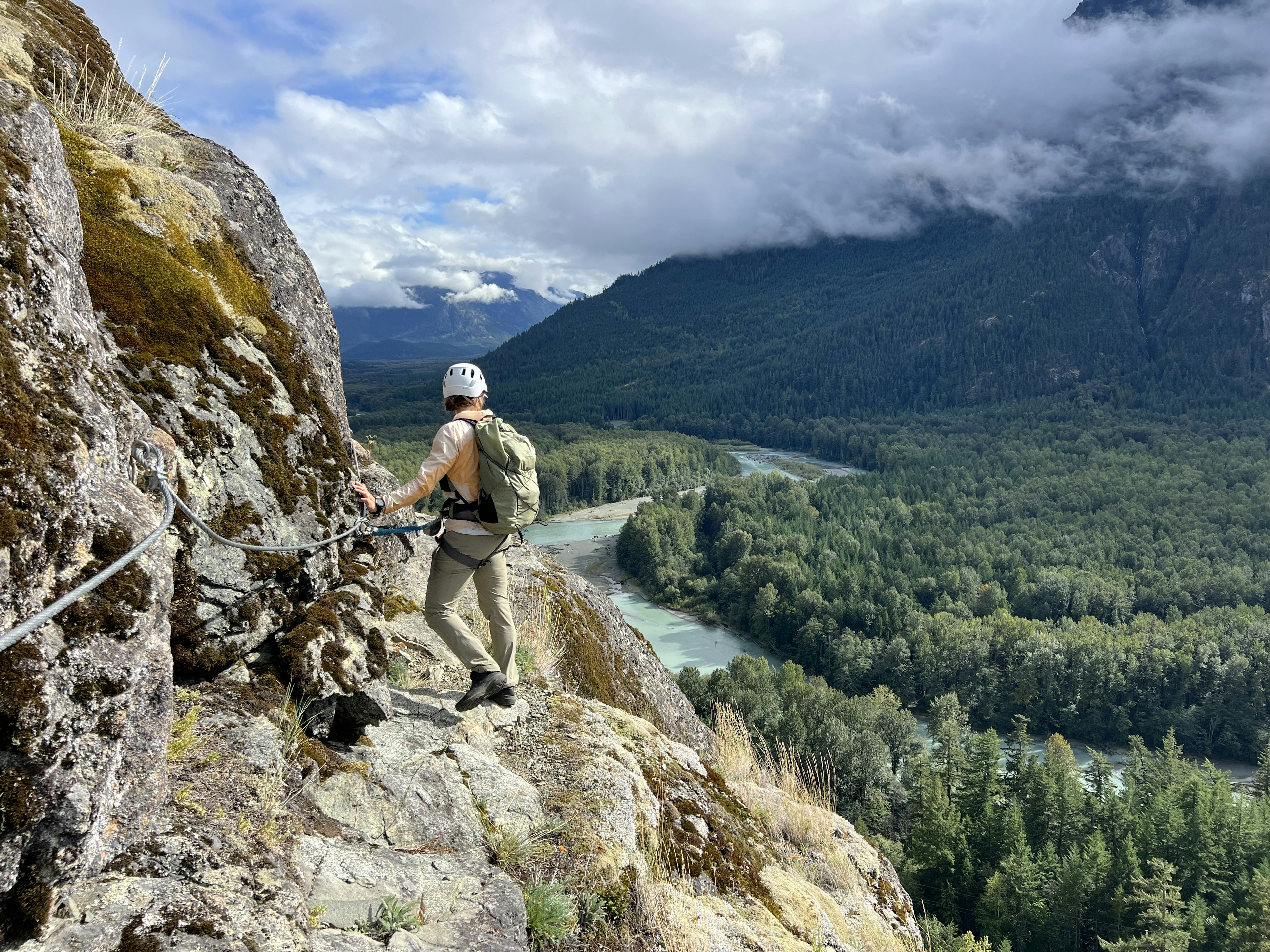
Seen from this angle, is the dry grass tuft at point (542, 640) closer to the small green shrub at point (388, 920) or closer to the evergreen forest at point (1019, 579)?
the small green shrub at point (388, 920)

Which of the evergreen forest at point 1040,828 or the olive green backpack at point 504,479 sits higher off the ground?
the olive green backpack at point 504,479

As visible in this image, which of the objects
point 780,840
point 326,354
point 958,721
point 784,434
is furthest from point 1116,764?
point 784,434

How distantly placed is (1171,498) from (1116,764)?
65364 mm

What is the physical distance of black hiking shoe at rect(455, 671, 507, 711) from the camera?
611 centimetres

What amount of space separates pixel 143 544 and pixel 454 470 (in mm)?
2609

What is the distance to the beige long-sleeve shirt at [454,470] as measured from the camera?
17.9 feet

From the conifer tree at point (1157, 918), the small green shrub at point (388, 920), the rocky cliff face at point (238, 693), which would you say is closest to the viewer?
the rocky cliff face at point (238, 693)

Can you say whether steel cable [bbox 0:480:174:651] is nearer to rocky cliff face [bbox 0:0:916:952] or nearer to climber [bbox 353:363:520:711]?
rocky cliff face [bbox 0:0:916:952]

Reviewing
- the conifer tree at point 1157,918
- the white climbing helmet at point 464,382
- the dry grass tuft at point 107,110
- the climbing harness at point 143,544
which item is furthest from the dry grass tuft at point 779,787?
the conifer tree at point 1157,918

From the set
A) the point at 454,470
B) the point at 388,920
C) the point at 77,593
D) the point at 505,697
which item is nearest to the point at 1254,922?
the point at 505,697

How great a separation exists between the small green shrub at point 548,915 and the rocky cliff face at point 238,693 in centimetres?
3

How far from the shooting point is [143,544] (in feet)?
10.4

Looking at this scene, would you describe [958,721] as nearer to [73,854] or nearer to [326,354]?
[326,354]

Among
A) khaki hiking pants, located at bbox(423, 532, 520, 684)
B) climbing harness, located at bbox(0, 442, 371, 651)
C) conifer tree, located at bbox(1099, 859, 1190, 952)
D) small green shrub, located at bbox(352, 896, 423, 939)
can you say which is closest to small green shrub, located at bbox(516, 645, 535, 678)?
khaki hiking pants, located at bbox(423, 532, 520, 684)
